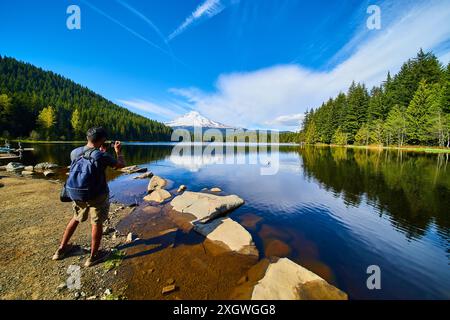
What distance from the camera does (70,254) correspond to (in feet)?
20.7

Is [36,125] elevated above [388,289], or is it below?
above

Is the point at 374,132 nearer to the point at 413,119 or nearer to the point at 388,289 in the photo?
the point at 413,119

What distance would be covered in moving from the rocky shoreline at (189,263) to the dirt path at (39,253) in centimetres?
9

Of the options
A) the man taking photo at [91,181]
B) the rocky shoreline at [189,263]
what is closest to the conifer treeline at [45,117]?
the rocky shoreline at [189,263]

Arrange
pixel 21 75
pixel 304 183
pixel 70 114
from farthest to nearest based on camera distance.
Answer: pixel 21 75, pixel 70 114, pixel 304 183

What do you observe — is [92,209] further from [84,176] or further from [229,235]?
[229,235]

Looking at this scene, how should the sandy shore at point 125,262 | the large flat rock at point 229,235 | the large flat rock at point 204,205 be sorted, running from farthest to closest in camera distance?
the large flat rock at point 204,205 < the large flat rock at point 229,235 < the sandy shore at point 125,262

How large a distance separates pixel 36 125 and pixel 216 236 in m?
120

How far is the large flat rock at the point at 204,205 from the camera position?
35.3 ft

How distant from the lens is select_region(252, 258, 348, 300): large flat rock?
4916mm

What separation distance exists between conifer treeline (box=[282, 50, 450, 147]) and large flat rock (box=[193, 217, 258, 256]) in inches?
2581

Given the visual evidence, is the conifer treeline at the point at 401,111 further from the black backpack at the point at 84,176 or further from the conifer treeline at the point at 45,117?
the conifer treeline at the point at 45,117
